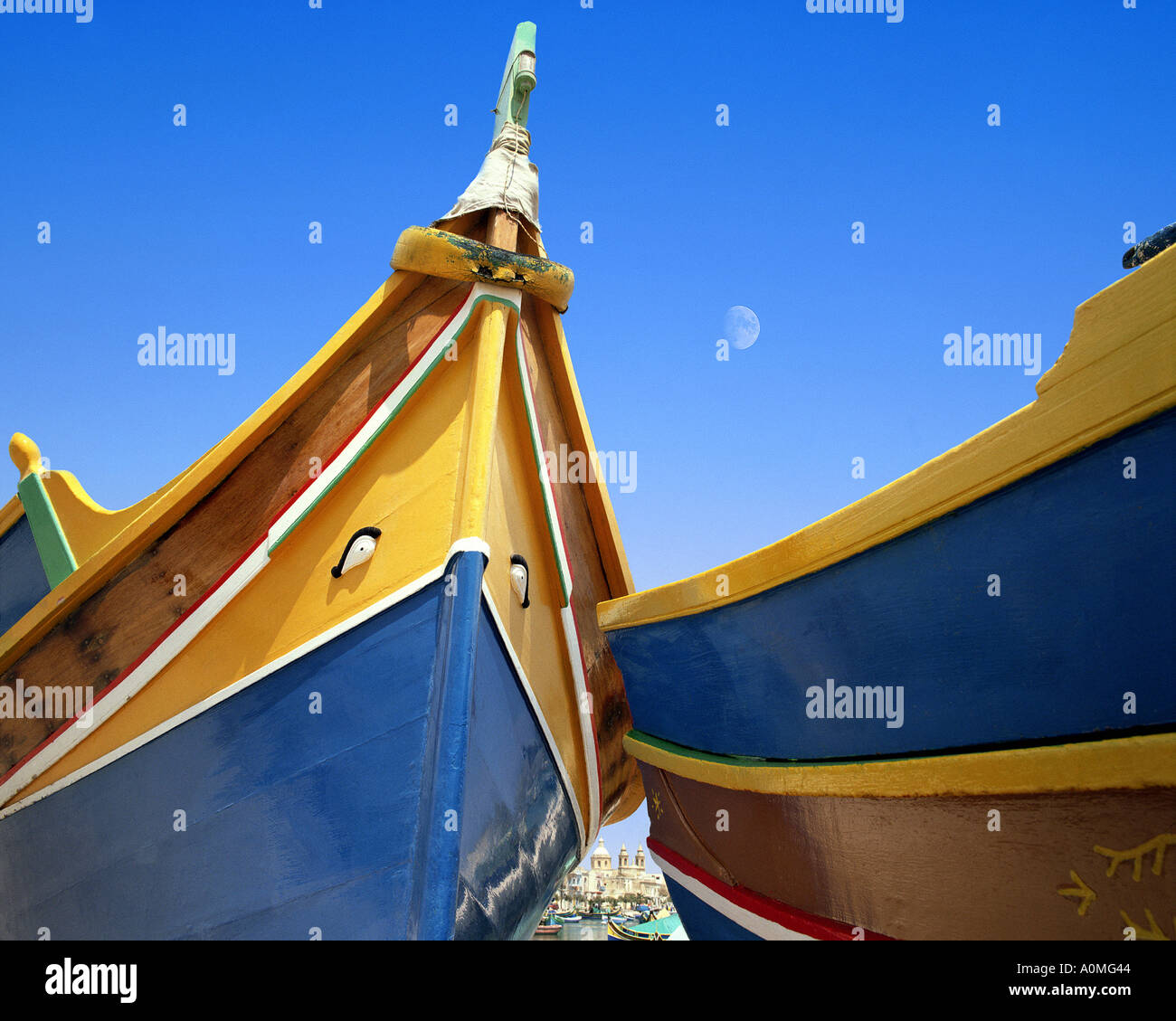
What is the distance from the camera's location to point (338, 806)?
138 inches

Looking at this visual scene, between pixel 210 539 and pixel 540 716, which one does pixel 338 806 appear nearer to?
pixel 540 716

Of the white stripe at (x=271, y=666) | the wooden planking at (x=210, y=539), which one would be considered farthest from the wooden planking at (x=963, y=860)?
the wooden planking at (x=210, y=539)

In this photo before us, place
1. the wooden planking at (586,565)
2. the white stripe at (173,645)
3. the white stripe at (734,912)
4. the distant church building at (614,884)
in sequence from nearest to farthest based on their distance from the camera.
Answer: the white stripe at (734,912)
the white stripe at (173,645)
the wooden planking at (586,565)
the distant church building at (614,884)

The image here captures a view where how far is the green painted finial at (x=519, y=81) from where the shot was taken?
5.54 metres

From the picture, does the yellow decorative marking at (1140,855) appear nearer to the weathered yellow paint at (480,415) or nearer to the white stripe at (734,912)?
the white stripe at (734,912)

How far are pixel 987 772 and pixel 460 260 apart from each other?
3.42m

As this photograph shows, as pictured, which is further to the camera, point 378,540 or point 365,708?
point 378,540

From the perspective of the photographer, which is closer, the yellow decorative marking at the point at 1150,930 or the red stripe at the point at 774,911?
the yellow decorative marking at the point at 1150,930

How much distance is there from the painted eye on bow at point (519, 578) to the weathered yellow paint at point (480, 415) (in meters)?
0.49

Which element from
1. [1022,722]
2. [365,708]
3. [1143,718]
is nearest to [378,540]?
[365,708]

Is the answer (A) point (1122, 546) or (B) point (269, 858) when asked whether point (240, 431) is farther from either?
(A) point (1122, 546)

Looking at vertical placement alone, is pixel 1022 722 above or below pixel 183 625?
below

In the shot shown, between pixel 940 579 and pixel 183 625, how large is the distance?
354cm
